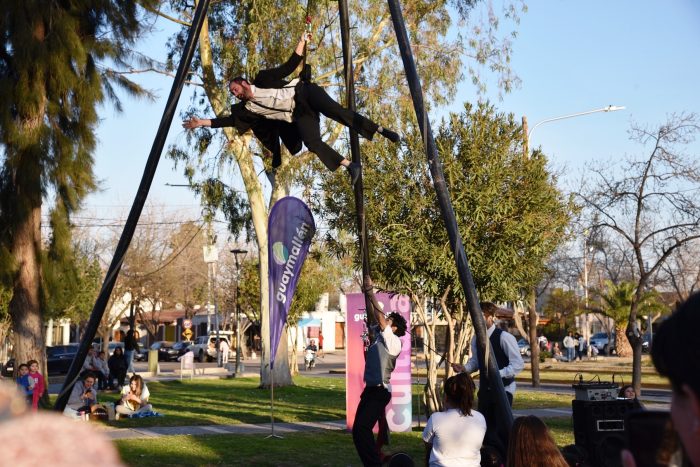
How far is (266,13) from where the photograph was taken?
872 inches

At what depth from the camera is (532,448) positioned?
17.2 feet

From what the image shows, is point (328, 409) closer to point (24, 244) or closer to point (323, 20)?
point (24, 244)

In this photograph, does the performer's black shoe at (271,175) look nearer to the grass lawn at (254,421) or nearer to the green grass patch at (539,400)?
the grass lawn at (254,421)

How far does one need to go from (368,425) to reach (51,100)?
30.8ft

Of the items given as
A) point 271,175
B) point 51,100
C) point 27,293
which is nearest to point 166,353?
point 271,175

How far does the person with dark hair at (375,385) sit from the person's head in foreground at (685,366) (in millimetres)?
8868

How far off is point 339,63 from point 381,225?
378 inches

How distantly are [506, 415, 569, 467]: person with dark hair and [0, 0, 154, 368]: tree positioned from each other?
442 inches

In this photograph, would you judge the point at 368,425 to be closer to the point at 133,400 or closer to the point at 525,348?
the point at 133,400

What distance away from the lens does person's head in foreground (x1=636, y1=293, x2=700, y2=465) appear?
1558mm

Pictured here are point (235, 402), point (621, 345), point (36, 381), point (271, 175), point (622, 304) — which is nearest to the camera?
point (36, 381)

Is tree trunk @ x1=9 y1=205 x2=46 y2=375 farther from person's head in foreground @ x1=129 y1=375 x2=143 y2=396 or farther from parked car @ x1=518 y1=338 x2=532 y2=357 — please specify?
parked car @ x1=518 y1=338 x2=532 y2=357

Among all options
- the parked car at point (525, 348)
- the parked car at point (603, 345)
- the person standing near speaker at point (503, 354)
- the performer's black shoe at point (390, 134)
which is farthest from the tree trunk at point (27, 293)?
the parked car at point (603, 345)

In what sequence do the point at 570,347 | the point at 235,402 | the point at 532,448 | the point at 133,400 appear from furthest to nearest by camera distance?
the point at 570,347
the point at 235,402
the point at 133,400
the point at 532,448
